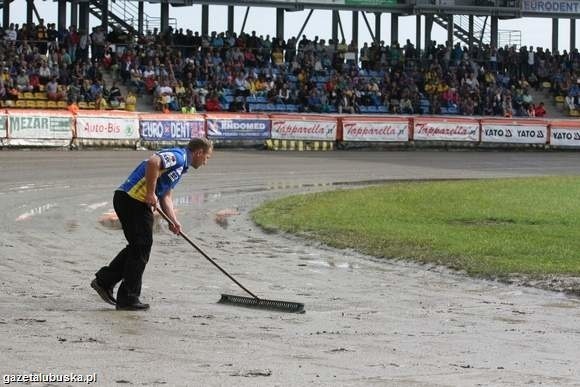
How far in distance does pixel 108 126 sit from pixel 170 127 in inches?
87.8

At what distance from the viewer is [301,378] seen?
7.70m

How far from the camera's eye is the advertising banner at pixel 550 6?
57.2 metres

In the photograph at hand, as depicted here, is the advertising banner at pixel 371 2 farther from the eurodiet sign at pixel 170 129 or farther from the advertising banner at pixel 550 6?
the eurodiet sign at pixel 170 129

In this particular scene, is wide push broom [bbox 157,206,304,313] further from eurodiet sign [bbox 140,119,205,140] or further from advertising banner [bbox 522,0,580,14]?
advertising banner [bbox 522,0,580,14]

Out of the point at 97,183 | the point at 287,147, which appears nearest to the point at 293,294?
the point at 97,183

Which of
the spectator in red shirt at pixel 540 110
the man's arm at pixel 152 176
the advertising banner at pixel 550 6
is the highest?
the advertising banner at pixel 550 6

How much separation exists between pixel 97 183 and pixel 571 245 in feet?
44.4

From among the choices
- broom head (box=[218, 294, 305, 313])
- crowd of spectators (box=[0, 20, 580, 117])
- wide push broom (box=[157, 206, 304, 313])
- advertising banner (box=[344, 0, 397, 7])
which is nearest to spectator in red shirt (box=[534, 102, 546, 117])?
crowd of spectators (box=[0, 20, 580, 117])

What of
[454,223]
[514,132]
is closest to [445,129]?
[514,132]

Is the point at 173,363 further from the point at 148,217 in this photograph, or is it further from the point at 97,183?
the point at 97,183

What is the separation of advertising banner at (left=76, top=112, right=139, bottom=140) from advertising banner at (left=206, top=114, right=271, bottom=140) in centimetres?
302

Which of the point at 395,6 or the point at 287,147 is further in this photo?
the point at 395,6

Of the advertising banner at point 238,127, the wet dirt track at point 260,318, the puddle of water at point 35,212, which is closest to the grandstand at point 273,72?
the advertising banner at point 238,127

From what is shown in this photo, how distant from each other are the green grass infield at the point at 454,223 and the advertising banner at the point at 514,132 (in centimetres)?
1578
